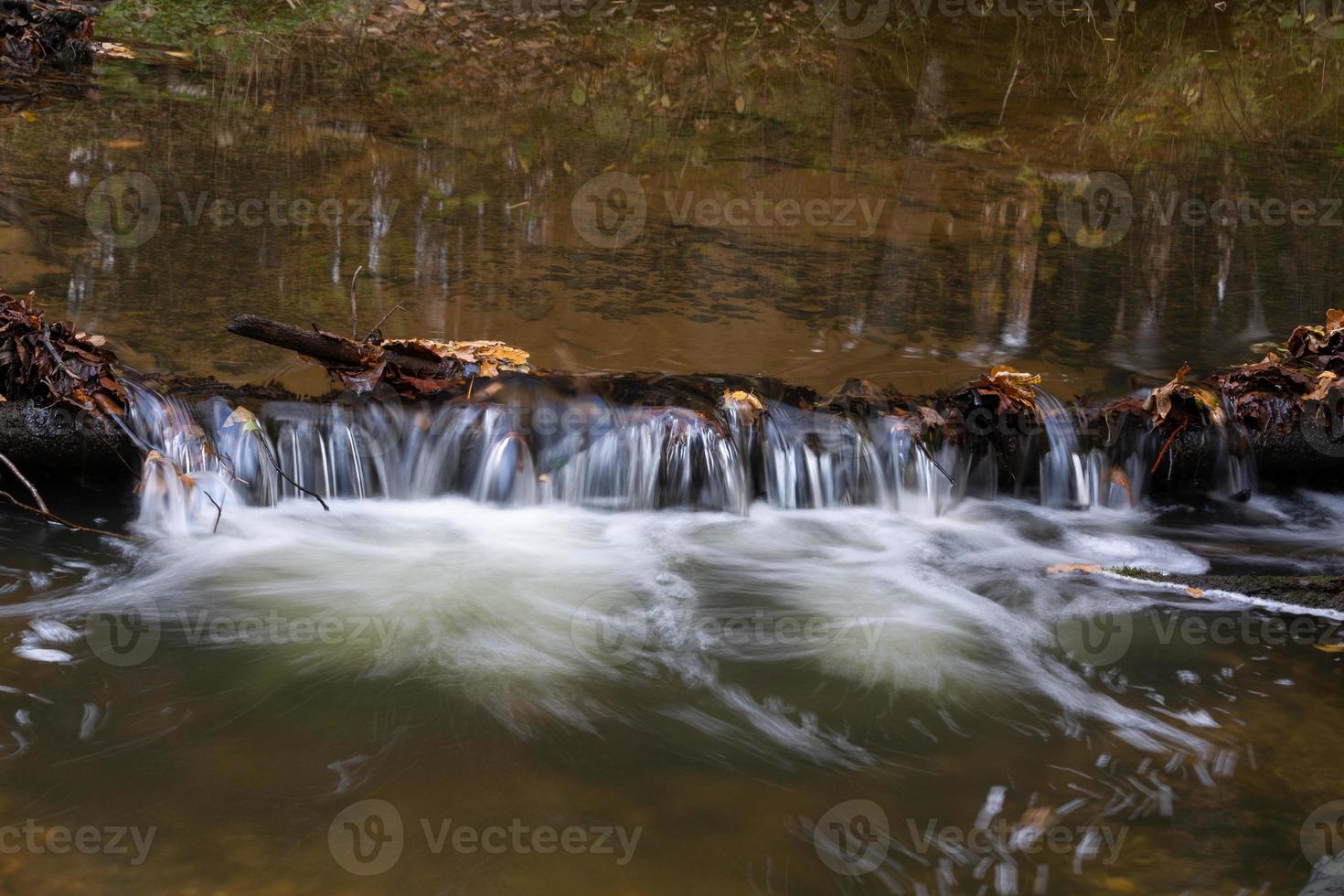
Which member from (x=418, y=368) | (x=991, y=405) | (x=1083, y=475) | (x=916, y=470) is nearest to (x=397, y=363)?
(x=418, y=368)

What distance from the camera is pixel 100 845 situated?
3000mm

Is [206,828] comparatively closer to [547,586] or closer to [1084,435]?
[547,586]

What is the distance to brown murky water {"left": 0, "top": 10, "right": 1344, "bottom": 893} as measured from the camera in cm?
315

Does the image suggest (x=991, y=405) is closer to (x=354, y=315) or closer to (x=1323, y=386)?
(x=1323, y=386)

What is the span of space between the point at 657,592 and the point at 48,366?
2604mm

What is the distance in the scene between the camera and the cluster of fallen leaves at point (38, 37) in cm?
1041

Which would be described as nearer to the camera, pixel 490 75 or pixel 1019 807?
pixel 1019 807

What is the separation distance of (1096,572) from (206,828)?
11.2 ft

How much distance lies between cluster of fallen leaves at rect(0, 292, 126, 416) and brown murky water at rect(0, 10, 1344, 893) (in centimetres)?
49

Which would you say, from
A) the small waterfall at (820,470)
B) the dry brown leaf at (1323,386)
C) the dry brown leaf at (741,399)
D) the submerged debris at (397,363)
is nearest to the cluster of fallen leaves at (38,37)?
the submerged debris at (397,363)

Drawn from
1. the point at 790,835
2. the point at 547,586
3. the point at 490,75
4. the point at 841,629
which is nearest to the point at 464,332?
the point at 547,586

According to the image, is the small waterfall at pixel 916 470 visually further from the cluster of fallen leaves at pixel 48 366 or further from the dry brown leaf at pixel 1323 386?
the cluster of fallen leaves at pixel 48 366

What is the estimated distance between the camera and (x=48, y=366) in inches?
185

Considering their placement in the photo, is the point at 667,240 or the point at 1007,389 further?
the point at 667,240
